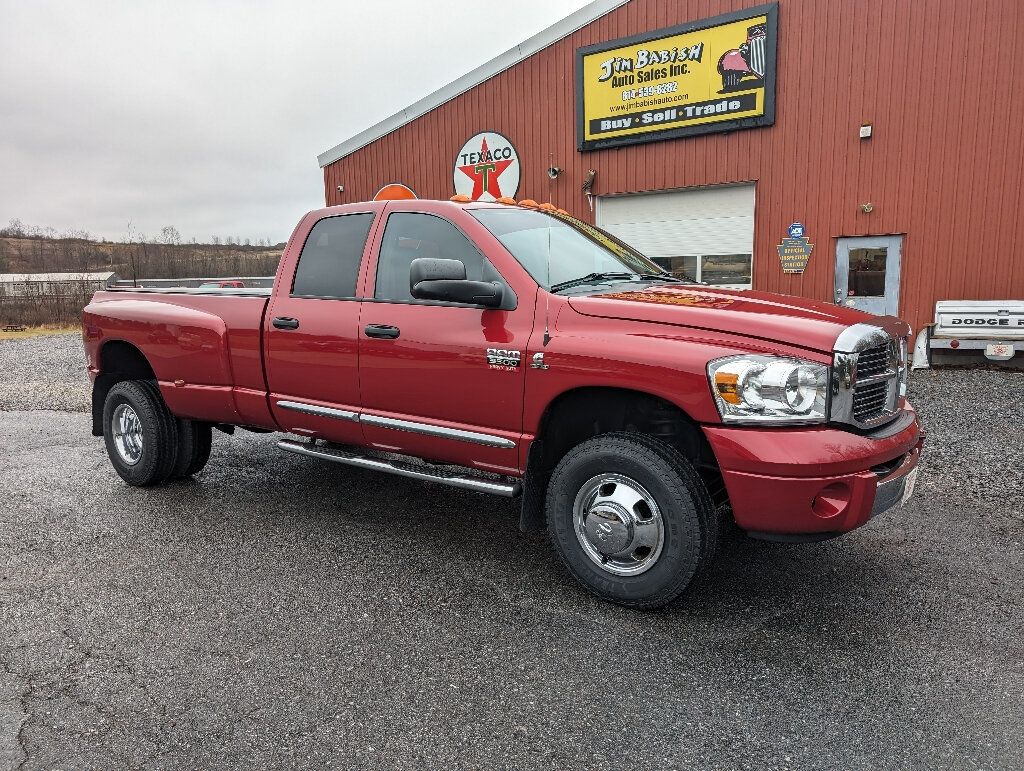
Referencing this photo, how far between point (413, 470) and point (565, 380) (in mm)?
1150

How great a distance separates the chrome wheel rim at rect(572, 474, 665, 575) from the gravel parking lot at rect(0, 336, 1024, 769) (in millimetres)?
254

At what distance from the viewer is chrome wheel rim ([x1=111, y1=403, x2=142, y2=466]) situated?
5.30 metres

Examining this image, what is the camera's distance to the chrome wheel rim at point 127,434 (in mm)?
5305

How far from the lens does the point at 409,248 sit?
4.09 metres

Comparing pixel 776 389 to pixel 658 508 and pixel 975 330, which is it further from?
pixel 975 330

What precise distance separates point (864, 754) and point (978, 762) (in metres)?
0.34

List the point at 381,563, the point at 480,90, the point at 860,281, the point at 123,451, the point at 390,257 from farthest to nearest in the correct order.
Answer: the point at 480,90 → the point at 860,281 → the point at 123,451 → the point at 390,257 → the point at 381,563

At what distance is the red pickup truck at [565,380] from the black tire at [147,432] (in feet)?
0.70

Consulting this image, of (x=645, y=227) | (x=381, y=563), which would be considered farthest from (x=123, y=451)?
(x=645, y=227)

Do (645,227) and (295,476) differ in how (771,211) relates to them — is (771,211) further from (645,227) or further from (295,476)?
(295,476)

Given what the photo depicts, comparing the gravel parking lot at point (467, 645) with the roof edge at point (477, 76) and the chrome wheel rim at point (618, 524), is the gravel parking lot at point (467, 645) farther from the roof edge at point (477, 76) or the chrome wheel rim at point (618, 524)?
the roof edge at point (477, 76)

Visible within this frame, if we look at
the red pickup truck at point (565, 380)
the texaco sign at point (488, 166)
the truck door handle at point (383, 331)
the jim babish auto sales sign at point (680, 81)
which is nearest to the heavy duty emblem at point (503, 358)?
the red pickup truck at point (565, 380)

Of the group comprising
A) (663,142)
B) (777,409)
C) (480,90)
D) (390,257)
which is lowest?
(777,409)

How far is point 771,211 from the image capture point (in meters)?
12.3
